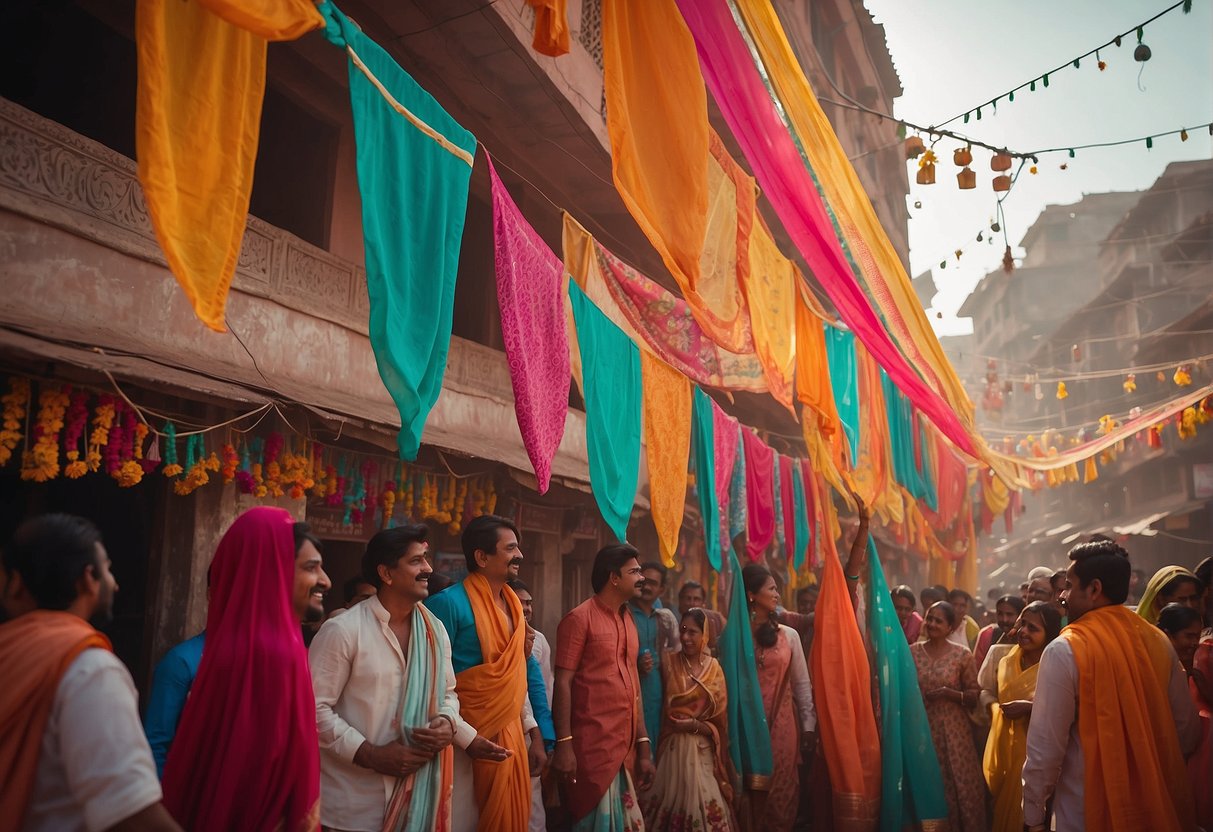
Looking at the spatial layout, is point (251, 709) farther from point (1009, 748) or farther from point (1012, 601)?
point (1012, 601)

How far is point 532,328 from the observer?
14.6 feet

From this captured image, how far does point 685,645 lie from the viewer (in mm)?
5109

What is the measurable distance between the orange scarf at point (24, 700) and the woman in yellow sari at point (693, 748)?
3.58 meters

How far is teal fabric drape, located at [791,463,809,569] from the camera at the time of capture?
30.2 ft

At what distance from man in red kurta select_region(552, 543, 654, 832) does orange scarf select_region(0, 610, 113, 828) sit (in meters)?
2.73

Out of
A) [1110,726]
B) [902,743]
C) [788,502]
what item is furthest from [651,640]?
[788,502]

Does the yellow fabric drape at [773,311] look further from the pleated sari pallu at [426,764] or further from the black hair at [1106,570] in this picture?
the pleated sari pallu at [426,764]

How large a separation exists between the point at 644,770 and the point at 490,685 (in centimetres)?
121

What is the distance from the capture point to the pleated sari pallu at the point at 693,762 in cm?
478

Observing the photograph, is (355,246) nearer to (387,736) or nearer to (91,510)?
(91,510)

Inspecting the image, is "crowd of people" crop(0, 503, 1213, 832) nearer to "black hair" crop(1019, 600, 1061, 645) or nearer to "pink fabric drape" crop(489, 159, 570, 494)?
"black hair" crop(1019, 600, 1061, 645)

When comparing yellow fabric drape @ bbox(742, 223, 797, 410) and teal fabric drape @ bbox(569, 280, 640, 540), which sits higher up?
yellow fabric drape @ bbox(742, 223, 797, 410)

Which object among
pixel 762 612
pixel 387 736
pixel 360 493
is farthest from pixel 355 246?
pixel 387 736

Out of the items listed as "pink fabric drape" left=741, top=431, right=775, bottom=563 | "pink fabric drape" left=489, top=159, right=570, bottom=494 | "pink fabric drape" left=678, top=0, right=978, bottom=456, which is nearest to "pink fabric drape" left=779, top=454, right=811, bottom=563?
"pink fabric drape" left=741, top=431, right=775, bottom=563
